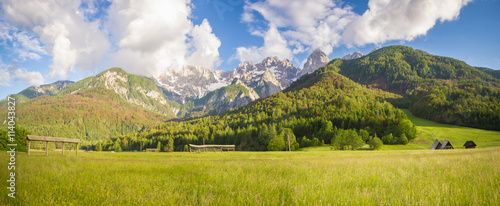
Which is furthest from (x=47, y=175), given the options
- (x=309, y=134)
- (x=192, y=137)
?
(x=192, y=137)

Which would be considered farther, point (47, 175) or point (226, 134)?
point (226, 134)

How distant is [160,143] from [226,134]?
61.5 meters

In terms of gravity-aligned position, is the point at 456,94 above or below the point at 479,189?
above

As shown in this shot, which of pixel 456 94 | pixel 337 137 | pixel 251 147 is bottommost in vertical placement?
pixel 251 147

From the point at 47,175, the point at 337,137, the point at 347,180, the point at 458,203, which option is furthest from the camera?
the point at 337,137

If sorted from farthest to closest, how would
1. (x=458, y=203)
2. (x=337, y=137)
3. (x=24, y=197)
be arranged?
(x=337, y=137)
(x=24, y=197)
(x=458, y=203)

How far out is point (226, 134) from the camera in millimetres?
140375

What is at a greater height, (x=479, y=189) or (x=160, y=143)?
(x=479, y=189)

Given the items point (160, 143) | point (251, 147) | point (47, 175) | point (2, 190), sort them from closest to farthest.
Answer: point (2, 190)
point (47, 175)
point (251, 147)
point (160, 143)

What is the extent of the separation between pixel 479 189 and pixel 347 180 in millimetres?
A: 3106

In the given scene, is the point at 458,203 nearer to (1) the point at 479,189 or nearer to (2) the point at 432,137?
(1) the point at 479,189

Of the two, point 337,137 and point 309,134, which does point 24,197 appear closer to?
point 337,137

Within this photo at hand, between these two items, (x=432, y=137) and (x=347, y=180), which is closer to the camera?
(x=347, y=180)

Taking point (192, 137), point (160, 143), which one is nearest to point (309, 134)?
point (192, 137)
